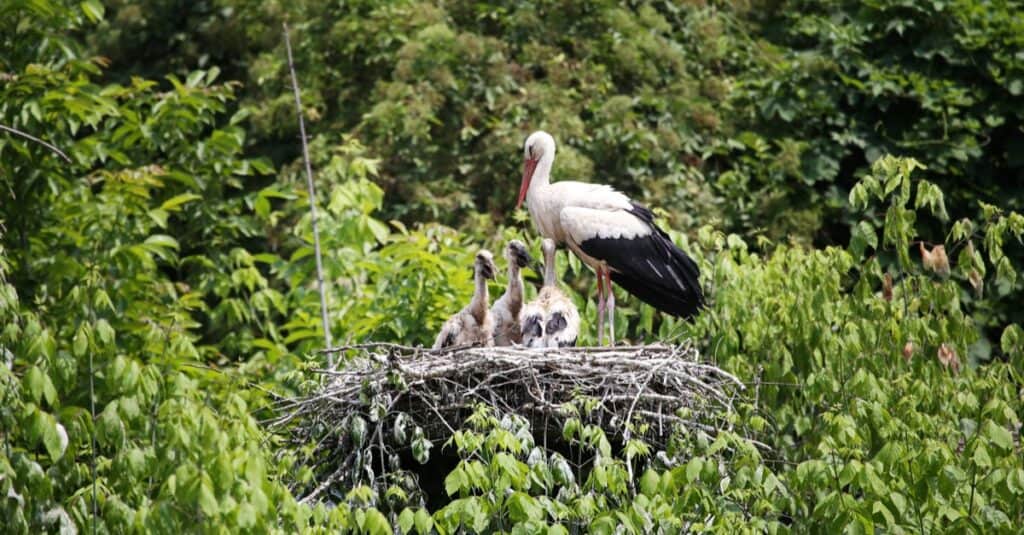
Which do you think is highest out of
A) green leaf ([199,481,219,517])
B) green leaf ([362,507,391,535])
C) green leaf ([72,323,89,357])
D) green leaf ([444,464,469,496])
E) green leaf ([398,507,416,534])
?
green leaf ([199,481,219,517])

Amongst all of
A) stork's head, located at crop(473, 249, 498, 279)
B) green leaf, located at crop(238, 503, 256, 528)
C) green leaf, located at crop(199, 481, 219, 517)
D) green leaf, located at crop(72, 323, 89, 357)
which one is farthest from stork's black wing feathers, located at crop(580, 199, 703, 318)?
green leaf, located at crop(199, 481, 219, 517)

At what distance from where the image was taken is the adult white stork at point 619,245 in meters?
9.16

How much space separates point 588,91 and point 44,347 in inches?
299

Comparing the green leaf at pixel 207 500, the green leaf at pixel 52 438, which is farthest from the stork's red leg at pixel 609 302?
the green leaf at pixel 207 500

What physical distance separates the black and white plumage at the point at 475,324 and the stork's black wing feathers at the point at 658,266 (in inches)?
25.3

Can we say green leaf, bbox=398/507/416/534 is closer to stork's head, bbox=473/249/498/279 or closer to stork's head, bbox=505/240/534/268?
stork's head, bbox=473/249/498/279

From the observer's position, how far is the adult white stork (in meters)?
9.16

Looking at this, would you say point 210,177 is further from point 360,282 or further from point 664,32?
point 664,32

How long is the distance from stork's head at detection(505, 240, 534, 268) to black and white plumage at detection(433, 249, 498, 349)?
0.63ft

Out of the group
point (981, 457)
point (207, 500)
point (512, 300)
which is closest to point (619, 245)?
point (512, 300)

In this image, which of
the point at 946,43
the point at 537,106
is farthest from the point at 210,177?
the point at 946,43

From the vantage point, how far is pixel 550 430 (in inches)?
300

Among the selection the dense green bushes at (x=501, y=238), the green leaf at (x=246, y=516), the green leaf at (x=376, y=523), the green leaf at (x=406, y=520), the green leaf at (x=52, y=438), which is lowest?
the dense green bushes at (x=501, y=238)

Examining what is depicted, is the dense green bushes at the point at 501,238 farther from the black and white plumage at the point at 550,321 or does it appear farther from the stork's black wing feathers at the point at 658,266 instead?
the black and white plumage at the point at 550,321
